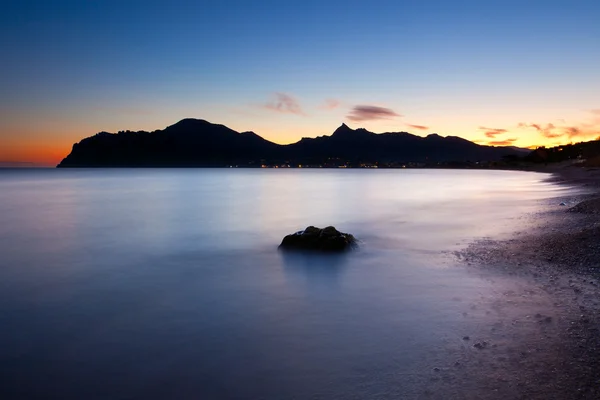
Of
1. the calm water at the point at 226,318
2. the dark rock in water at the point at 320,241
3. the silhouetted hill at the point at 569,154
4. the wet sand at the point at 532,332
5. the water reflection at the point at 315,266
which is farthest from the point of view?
the silhouetted hill at the point at 569,154

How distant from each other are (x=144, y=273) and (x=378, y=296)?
305 inches

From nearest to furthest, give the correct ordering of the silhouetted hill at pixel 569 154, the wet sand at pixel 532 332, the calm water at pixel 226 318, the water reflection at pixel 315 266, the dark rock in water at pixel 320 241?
the wet sand at pixel 532 332 < the calm water at pixel 226 318 < the water reflection at pixel 315 266 < the dark rock in water at pixel 320 241 < the silhouetted hill at pixel 569 154

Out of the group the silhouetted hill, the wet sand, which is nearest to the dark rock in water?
the wet sand

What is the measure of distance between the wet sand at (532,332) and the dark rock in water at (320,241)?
414cm

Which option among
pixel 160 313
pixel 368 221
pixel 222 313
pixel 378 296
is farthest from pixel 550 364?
pixel 368 221

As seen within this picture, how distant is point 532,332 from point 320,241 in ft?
28.1

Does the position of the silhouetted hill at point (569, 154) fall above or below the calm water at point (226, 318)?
above

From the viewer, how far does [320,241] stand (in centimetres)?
1481

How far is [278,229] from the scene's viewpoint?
926 inches

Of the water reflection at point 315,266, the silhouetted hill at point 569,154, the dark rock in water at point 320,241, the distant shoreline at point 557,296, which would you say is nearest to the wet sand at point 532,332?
the distant shoreline at point 557,296

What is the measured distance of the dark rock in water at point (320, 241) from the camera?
14.6 meters

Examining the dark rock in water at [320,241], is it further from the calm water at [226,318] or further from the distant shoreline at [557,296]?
the distant shoreline at [557,296]

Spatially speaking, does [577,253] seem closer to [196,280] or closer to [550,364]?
[550,364]

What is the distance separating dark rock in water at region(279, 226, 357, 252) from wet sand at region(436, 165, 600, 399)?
13.6 ft
